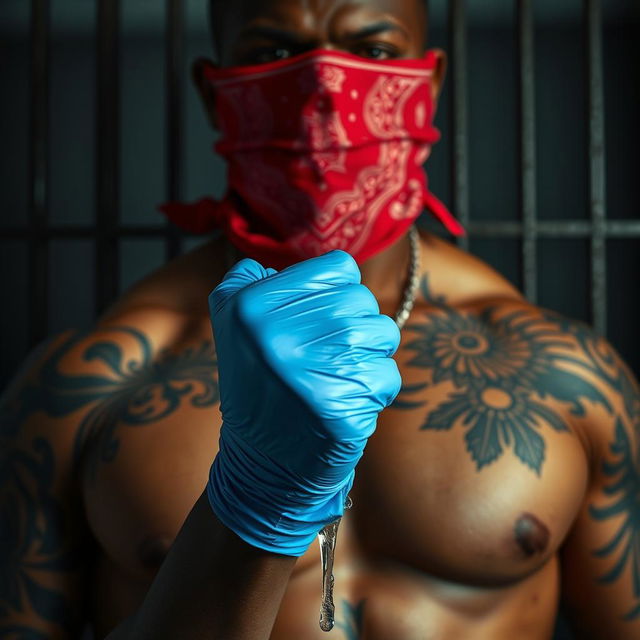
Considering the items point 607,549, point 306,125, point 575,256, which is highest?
point 306,125

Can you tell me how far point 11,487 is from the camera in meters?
1.04

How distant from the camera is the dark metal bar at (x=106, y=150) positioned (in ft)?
5.38

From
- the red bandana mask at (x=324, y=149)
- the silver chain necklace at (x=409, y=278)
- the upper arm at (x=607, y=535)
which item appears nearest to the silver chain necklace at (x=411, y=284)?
the silver chain necklace at (x=409, y=278)

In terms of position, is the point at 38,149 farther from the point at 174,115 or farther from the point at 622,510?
the point at 622,510

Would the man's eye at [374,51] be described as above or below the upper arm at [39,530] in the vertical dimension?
above

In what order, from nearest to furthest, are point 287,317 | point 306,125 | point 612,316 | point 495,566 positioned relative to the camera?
point 287,317 → point 495,566 → point 306,125 → point 612,316

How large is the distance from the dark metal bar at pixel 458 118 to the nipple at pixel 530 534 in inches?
28.5

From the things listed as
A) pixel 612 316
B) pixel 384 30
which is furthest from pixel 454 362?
pixel 612 316

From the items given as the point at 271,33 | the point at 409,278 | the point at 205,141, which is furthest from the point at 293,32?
the point at 205,141

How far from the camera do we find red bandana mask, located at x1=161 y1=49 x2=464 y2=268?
1049mm

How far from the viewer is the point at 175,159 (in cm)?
159

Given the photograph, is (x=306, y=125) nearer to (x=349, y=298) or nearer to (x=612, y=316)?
(x=349, y=298)

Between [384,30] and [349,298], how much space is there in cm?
58

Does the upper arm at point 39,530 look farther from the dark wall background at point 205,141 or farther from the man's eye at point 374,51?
the dark wall background at point 205,141
